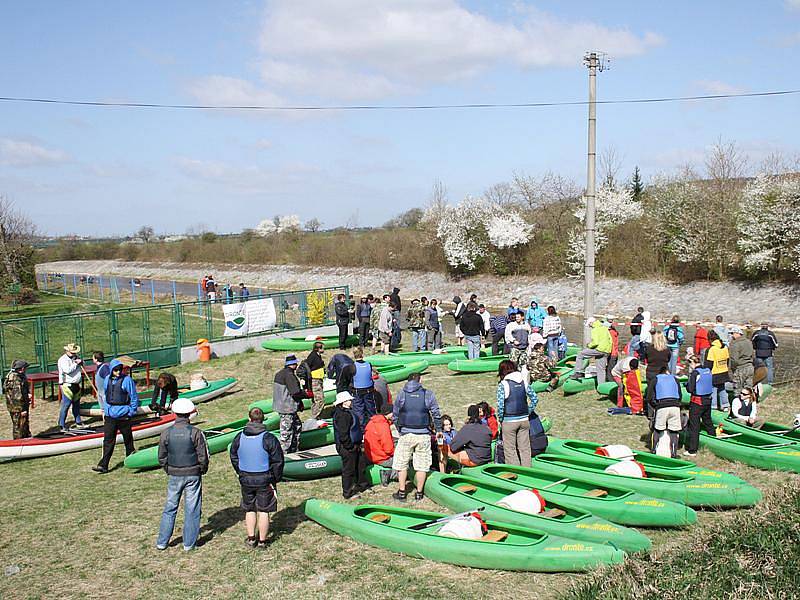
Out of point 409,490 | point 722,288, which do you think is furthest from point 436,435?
point 722,288

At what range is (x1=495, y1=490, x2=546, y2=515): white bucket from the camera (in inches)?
339

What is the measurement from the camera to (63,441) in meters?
12.5

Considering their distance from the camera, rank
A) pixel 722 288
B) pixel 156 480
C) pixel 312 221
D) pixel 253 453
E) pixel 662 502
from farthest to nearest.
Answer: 1. pixel 312 221
2. pixel 722 288
3. pixel 156 480
4. pixel 662 502
5. pixel 253 453

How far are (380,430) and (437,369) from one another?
31.0ft

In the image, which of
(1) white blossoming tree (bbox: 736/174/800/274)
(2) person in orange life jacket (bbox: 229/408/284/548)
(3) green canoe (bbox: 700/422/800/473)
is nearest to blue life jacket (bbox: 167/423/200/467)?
(2) person in orange life jacket (bbox: 229/408/284/548)

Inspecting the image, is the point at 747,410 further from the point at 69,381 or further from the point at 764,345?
the point at 69,381

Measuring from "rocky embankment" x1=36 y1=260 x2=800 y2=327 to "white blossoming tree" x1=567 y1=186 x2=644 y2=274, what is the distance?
4.88ft

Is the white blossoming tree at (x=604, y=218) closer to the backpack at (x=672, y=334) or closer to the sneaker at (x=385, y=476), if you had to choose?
the backpack at (x=672, y=334)

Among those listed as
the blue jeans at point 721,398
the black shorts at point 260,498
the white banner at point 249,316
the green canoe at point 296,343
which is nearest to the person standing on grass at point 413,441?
the black shorts at point 260,498

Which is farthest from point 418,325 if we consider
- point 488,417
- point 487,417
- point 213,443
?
point 487,417

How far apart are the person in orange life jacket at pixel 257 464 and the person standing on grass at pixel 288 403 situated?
3147 millimetres

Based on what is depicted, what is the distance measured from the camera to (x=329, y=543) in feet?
27.3

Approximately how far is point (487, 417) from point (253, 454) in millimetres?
4143

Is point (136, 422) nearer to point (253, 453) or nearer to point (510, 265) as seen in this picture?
point (253, 453)
